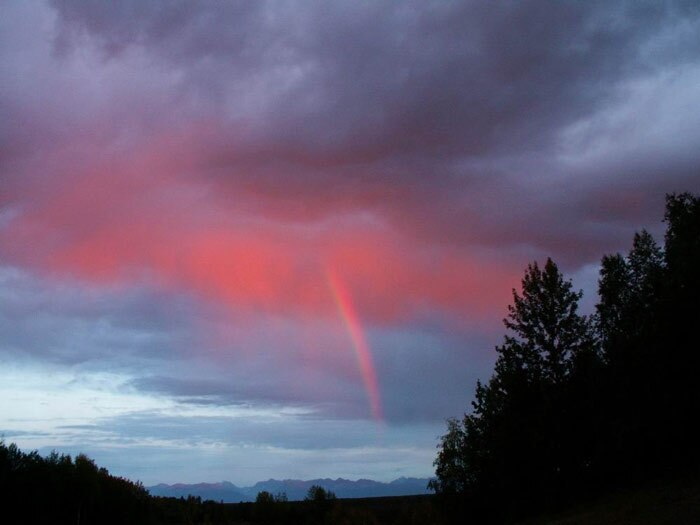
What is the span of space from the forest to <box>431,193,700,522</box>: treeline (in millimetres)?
98

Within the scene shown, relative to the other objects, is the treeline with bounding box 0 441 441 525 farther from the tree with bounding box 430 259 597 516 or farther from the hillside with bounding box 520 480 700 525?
the hillside with bounding box 520 480 700 525

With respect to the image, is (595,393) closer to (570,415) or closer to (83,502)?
(570,415)

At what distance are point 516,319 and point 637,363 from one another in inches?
602

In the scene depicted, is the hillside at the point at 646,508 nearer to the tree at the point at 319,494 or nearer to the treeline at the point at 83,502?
the treeline at the point at 83,502

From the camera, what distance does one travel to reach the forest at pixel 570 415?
4912 cm

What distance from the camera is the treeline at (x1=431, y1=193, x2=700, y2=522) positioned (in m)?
48.9

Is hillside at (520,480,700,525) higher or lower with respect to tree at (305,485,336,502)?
lower

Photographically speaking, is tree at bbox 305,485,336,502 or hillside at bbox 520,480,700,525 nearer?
hillside at bbox 520,480,700,525

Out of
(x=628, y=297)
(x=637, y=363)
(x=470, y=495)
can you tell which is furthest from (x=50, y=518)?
(x=628, y=297)

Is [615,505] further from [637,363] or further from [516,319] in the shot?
[516,319]

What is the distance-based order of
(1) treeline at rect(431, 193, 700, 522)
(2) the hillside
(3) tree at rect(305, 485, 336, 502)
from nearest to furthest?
(2) the hillside < (1) treeline at rect(431, 193, 700, 522) < (3) tree at rect(305, 485, 336, 502)

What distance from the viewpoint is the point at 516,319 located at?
6531 centimetres

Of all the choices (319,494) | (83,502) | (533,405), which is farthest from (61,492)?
(319,494)

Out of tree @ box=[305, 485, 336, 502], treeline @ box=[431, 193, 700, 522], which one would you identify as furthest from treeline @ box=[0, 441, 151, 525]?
tree @ box=[305, 485, 336, 502]
